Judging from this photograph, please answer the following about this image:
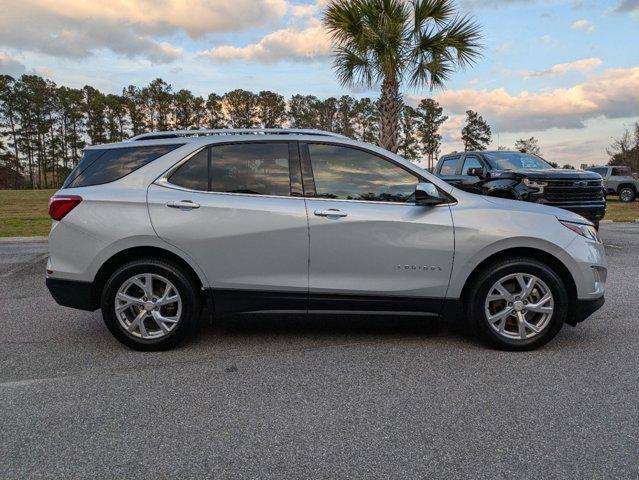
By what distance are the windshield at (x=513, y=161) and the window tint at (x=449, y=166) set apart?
1098 millimetres

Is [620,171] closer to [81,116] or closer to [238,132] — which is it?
[238,132]

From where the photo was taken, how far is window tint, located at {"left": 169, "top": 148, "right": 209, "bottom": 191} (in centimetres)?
409

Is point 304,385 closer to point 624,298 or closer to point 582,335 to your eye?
point 582,335

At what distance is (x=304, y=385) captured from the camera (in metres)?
3.42

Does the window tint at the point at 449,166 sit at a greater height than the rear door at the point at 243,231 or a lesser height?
greater

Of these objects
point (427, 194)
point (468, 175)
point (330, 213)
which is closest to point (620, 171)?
point (468, 175)

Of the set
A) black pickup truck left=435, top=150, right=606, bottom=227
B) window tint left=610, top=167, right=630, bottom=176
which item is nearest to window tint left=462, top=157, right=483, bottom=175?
black pickup truck left=435, top=150, right=606, bottom=227

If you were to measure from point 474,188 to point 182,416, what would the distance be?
336 inches

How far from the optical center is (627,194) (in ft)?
86.6

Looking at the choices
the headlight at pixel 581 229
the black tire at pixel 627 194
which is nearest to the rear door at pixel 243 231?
the headlight at pixel 581 229

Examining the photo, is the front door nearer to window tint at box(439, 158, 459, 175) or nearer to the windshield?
the windshield

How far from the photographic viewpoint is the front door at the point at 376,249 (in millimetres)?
3934

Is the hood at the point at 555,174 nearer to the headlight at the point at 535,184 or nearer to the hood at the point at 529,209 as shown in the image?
the headlight at the point at 535,184

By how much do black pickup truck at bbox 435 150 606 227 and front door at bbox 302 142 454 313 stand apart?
5.27 m
